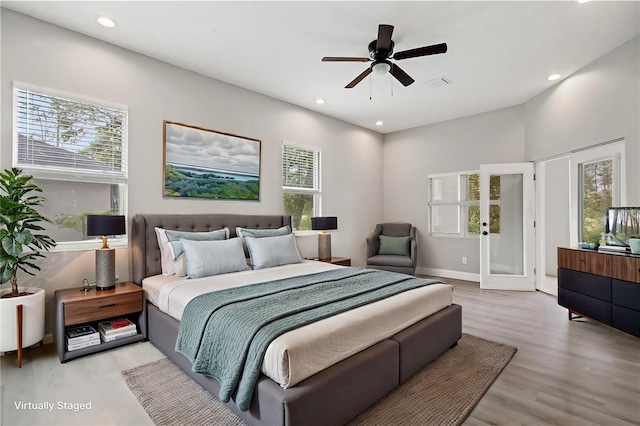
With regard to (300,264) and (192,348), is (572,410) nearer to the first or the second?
(192,348)

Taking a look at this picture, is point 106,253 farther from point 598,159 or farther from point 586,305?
point 598,159

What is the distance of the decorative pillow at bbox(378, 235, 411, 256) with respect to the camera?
5.82m

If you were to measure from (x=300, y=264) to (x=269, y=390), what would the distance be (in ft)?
7.71

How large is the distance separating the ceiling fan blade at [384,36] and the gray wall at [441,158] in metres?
3.53

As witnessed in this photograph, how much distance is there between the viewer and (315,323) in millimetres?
1883

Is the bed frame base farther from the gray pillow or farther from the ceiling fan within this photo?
the ceiling fan

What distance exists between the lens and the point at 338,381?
5.71 ft

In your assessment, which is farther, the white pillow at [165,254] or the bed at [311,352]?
the white pillow at [165,254]

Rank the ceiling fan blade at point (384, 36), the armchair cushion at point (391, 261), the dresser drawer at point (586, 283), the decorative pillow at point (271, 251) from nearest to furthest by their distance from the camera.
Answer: the ceiling fan blade at point (384, 36)
the dresser drawer at point (586, 283)
the decorative pillow at point (271, 251)
the armchair cushion at point (391, 261)

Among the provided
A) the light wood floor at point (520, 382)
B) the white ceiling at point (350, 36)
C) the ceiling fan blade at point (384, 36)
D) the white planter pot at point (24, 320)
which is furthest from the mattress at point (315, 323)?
the white ceiling at point (350, 36)

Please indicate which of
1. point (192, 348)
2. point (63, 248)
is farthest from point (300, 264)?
point (63, 248)

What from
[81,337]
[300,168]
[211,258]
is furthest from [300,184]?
[81,337]

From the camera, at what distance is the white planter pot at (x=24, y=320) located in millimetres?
2396

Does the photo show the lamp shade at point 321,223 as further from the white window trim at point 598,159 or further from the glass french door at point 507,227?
the white window trim at point 598,159
